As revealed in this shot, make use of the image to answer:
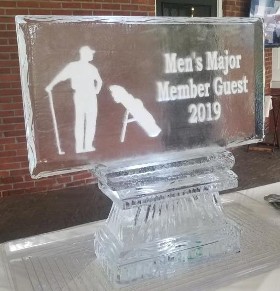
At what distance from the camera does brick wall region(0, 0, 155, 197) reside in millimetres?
2768

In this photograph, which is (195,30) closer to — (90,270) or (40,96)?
(40,96)

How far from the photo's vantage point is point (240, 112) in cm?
88

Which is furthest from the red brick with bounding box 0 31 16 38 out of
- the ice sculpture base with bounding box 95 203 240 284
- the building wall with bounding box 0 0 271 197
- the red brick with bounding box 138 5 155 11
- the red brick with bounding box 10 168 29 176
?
the ice sculpture base with bounding box 95 203 240 284

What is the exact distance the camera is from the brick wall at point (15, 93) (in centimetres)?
277

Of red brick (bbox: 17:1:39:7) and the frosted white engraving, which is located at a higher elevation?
red brick (bbox: 17:1:39:7)

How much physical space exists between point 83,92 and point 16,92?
2.33 metres

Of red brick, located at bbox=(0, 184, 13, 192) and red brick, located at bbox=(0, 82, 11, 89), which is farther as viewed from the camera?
red brick, located at bbox=(0, 184, 13, 192)

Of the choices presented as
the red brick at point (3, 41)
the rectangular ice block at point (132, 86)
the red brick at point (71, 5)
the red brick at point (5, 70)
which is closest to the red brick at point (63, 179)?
the red brick at point (5, 70)

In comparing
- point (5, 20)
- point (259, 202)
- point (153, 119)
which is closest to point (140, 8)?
point (5, 20)

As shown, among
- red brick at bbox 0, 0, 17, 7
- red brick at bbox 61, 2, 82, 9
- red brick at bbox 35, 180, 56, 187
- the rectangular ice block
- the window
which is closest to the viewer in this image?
the rectangular ice block

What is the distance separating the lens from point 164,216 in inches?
33.2

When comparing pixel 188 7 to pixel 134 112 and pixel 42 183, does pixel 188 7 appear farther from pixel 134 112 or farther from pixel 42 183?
pixel 134 112

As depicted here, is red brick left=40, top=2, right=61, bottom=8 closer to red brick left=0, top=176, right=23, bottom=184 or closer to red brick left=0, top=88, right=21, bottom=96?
red brick left=0, top=88, right=21, bottom=96

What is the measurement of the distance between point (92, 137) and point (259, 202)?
0.68 metres
